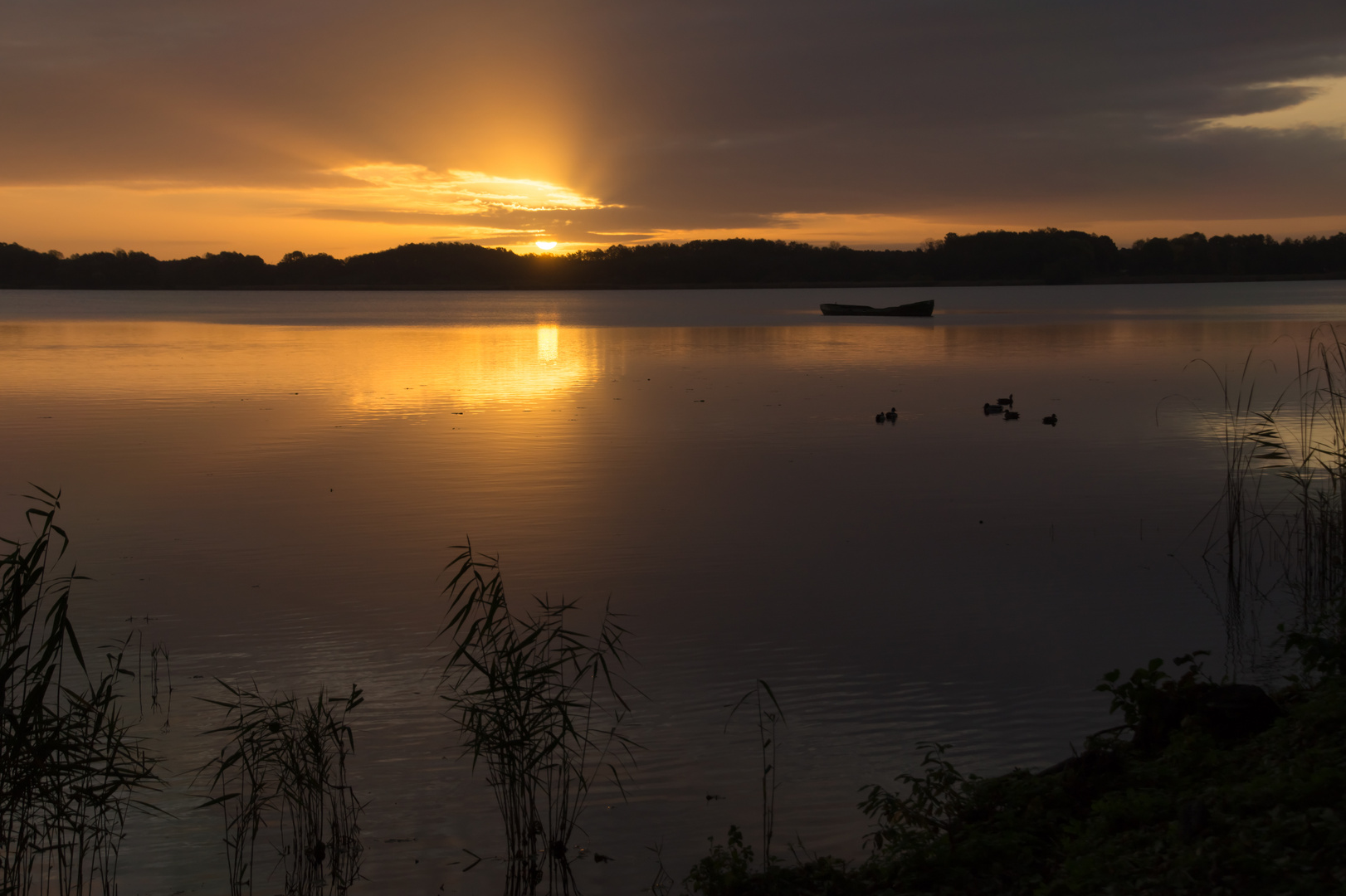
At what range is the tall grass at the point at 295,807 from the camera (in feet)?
22.2

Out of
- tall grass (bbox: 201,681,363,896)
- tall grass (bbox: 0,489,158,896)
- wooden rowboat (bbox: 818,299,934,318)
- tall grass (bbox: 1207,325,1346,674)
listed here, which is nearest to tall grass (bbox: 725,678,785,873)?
tall grass (bbox: 201,681,363,896)

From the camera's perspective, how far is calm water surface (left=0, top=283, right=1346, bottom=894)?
7.88 m

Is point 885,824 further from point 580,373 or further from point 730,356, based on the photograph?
point 730,356

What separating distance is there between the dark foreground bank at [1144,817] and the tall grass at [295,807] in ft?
7.95

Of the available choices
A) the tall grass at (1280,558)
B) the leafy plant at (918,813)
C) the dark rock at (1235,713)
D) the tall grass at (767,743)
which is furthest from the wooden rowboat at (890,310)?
the leafy plant at (918,813)

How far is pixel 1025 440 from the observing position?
23.6 metres

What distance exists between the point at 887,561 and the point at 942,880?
8203 mm

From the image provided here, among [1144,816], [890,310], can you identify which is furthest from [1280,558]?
[890,310]

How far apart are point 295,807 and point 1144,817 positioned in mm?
A: 5548

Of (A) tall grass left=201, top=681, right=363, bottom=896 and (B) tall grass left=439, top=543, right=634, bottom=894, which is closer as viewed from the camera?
(A) tall grass left=201, top=681, right=363, bottom=896

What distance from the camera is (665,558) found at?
14188 mm

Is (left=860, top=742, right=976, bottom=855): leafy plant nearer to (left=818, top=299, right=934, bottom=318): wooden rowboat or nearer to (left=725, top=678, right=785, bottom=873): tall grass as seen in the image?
(left=725, top=678, right=785, bottom=873): tall grass

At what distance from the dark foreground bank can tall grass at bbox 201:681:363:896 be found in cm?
242

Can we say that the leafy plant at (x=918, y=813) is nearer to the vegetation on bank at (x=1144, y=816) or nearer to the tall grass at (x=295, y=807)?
the vegetation on bank at (x=1144, y=816)
